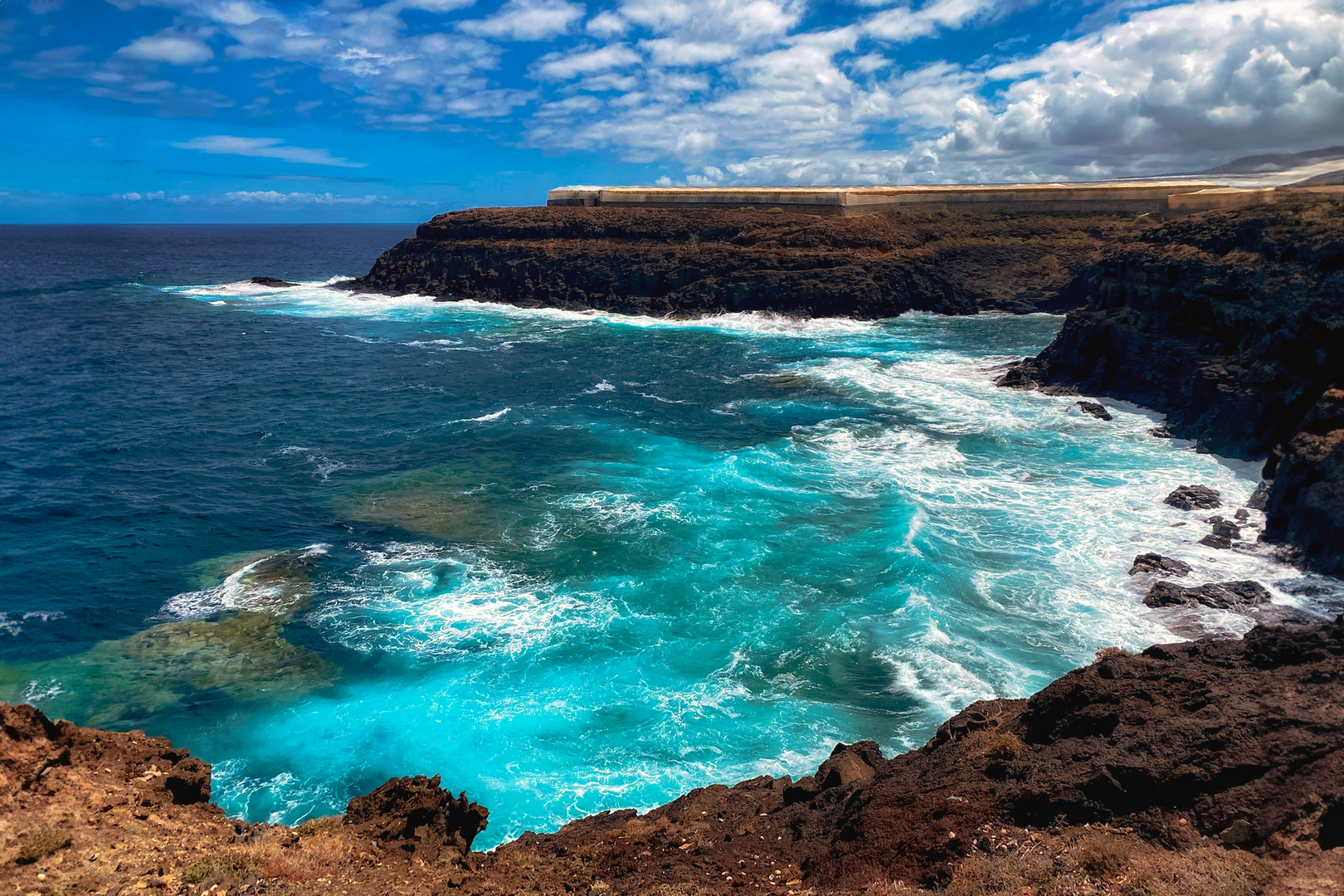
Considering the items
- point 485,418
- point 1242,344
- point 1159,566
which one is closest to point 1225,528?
point 1159,566

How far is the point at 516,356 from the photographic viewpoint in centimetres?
5178

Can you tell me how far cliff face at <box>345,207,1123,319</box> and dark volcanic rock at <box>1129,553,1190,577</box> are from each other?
46.0 metres

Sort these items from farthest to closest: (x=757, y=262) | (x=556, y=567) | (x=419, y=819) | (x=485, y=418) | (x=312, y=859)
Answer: (x=757, y=262) < (x=485, y=418) < (x=556, y=567) < (x=419, y=819) < (x=312, y=859)

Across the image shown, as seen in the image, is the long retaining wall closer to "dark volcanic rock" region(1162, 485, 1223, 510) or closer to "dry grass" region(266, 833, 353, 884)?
"dark volcanic rock" region(1162, 485, 1223, 510)

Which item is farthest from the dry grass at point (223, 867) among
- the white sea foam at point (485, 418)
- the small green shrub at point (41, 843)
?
the white sea foam at point (485, 418)

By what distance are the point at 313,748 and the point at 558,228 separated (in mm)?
70654

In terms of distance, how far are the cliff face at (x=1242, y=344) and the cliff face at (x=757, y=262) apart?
2382cm

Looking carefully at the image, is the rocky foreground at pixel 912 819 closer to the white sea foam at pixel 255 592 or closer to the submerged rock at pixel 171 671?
the submerged rock at pixel 171 671

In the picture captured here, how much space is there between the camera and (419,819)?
10094 millimetres

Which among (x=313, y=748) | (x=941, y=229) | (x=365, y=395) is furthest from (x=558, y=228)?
(x=313, y=748)

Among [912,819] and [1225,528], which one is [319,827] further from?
[1225,528]

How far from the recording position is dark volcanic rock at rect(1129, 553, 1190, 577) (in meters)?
19.9

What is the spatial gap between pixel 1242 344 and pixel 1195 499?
11.1 meters

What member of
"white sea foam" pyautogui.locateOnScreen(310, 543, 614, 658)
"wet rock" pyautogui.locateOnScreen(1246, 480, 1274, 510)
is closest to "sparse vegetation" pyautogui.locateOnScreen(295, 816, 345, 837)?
"white sea foam" pyautogui.locateOnScreen(310, 543, 614, 658)
